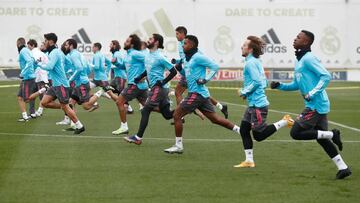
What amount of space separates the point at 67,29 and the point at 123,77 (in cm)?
2193

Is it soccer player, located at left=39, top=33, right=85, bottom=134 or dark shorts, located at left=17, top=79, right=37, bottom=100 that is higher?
soccer player, located at left=39, top=33, right=85, bottom=134

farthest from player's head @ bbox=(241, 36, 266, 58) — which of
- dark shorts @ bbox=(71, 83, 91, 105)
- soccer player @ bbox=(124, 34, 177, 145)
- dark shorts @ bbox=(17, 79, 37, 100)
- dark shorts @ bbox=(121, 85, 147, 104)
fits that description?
dark shorts @ bbox=(17, 79, 37, 100)

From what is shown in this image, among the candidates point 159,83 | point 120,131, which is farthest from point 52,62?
point 159,83

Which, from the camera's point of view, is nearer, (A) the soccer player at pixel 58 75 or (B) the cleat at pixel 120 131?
(A) the soccer player at pixel 58 75

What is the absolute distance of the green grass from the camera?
1148 cm

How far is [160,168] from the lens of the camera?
14.0 metres

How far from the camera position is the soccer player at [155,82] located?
55.3 ft

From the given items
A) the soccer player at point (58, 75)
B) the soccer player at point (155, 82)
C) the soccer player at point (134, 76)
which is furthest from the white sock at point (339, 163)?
the soccer player at point (58, 75)

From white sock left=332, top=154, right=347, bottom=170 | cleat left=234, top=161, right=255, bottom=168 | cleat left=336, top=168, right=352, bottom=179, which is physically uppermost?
white sock left=332, top=154, right=347, bottom=170

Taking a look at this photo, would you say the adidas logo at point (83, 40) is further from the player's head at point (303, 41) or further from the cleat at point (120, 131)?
the player's head at point (303, 41)

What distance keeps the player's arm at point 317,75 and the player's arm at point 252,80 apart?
1.35 m

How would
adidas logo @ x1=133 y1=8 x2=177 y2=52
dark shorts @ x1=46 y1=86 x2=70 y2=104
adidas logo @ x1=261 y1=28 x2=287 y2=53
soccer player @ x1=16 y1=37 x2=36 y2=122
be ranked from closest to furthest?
dark shorts @ x1=46 y1=86 x2=70 y2=104
soccer player @ x1=16 y1=37 x2=36 y2=122
adidas logo @ x1=133 y1=8 x2=177 y2=52
adidas logo @ x1=261 y1=28 x2=287 y2=53

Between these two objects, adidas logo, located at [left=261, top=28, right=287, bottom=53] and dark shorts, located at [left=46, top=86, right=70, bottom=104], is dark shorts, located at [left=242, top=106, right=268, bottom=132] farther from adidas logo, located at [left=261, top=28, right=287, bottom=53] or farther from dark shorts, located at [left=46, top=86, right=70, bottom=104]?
adidas logo, located at [left=261, top=28, right=287, bottom=53]

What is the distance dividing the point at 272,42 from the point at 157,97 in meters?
34.1
